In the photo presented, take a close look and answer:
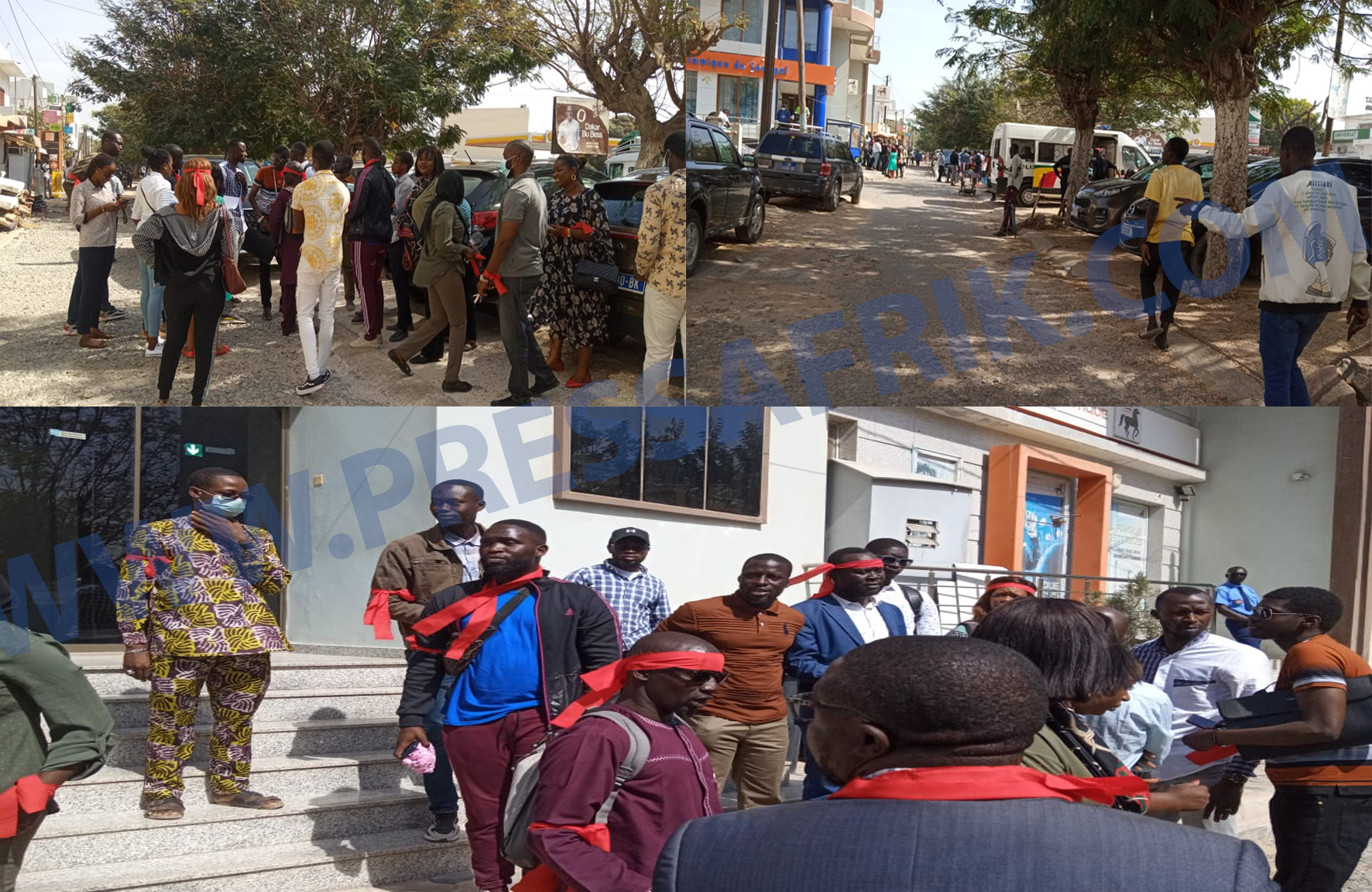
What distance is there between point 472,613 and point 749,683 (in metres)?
1.44

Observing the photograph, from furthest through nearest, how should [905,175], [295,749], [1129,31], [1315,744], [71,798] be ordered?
[905,175] < [1129,31] < [295,749] < [71,798] < [1315,744]

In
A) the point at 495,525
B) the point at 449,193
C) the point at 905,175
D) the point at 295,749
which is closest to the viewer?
the point at 495,525

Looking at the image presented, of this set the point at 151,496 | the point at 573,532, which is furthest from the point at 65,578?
the point at 573,532

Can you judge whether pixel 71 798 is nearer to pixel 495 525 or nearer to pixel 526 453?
pixel 495 525

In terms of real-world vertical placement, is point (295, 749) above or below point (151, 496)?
below

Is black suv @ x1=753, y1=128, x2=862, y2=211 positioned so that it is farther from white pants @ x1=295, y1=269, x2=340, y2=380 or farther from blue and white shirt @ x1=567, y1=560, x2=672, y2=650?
blue and white shirt @ x1=567, y1=560, x2=672, y2=650

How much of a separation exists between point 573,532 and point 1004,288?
4184mm

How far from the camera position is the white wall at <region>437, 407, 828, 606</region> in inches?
310

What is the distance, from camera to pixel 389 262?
26.5 feet

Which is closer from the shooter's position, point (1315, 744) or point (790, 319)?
point (1315, 744)

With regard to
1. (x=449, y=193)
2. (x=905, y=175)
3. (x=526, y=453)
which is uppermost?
(x=905, y=175)

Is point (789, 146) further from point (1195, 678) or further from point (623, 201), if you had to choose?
point (1195, 678)

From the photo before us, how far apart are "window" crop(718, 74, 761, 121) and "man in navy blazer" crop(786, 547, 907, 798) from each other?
11.8 ft

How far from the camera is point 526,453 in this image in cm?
809
